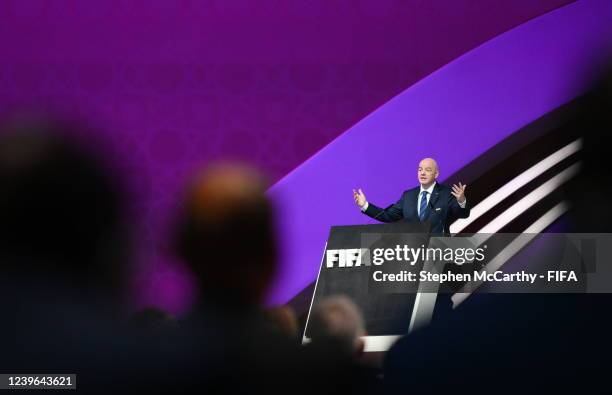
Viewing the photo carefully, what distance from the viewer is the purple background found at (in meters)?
4.81

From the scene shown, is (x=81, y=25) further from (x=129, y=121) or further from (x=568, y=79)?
(x=568, y=79)

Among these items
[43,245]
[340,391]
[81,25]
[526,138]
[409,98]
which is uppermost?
[81,25]

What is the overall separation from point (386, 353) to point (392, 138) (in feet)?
13.1

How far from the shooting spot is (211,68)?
4.89 meters

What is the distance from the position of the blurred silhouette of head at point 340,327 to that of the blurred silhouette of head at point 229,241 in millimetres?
80

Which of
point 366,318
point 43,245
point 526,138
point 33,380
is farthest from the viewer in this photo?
point 526,138

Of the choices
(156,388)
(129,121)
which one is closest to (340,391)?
(156,388)

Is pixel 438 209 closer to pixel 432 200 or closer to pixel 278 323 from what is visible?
pixel 432 200

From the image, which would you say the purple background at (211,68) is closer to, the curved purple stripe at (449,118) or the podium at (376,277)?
the curved purple stripe at (449,118)

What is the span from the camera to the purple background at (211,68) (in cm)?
481

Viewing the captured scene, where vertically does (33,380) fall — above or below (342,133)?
below

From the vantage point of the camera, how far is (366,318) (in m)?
2.93

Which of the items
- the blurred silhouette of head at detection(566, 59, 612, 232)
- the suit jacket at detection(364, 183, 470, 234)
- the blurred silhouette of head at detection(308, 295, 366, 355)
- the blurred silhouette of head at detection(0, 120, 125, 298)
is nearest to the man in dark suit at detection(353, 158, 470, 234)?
the suit jacket at detection(364, 183, 470, 234)

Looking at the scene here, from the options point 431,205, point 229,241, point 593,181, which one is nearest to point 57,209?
point 229,241
